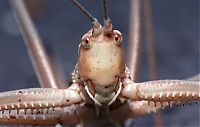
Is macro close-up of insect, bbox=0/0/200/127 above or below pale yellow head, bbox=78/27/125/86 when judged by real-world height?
below

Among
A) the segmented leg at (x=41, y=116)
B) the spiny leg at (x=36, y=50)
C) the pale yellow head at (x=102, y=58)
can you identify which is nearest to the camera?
the pale yellow head at (x=102, y=58)

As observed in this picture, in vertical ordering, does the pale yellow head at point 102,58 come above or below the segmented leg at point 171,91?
above

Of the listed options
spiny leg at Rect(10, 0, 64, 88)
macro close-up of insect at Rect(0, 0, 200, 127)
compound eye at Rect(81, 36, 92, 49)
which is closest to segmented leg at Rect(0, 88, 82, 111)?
macro close-up of insect at Rect(0, 0, 200, 127)

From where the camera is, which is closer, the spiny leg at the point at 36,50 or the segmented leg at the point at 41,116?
the segmented leg at the point at 41,116

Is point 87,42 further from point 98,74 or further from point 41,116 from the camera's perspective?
point 41,116

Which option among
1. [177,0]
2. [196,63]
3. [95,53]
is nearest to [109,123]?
[95,53]

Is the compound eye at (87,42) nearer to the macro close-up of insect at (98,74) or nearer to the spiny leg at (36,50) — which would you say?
the macro close-up of insect at (98,74)

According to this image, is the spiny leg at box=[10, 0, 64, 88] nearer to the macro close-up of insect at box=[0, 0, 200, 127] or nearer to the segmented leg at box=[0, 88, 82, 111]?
the macro close-up of insect at box=[0, 0, 200, 127]

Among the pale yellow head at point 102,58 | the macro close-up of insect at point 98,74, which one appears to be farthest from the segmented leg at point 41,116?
the pale yellow head at point 102,58

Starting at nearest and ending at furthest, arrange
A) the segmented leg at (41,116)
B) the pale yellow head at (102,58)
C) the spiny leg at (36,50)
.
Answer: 1. the pale yellow head at (102,58)
2. the segmented leg at (41,116)
3. the spiny leg at (36,50)
